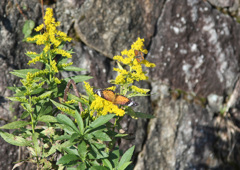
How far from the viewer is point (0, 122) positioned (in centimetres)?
182

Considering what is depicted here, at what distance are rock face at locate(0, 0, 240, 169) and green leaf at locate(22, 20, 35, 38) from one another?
0.24 m

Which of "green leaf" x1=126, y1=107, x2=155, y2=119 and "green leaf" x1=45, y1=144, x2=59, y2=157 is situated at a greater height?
"green leaf" x1=126, y1=107, x2=155, y2=119

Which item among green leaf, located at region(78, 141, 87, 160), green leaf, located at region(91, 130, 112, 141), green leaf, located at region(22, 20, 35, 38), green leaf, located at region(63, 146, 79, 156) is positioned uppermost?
green leaf, located at region(22, 20, 35, 38)

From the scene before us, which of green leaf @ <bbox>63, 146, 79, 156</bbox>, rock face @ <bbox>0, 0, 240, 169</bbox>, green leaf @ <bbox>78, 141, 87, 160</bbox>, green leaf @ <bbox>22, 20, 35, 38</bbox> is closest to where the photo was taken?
green leaf @ <bbox>78, 141, 87, 160</bbox>

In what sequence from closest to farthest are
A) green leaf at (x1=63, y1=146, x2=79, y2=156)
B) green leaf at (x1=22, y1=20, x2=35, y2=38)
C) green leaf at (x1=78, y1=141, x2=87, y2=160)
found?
1. green leaf at (x1=78, y1=141, x2=87, y2=160)
2. green leaf at (x1=63, y1=146, x2=79, y2=156)
3. green leaf at (x1=22, y1=20, x2=35, y2=38)

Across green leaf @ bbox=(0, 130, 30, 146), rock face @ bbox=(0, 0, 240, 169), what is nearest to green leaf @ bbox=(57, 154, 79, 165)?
green leaf @ bbox=(0, 130, 30, 146)

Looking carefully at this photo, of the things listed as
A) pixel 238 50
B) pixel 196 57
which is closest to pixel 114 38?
pixel 196 57

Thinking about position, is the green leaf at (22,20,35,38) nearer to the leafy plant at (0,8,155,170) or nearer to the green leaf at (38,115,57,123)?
the leafy plant at (0,8,155,170)

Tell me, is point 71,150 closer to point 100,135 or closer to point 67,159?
point 67,159

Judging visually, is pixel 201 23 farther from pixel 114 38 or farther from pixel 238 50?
pixel 114 38

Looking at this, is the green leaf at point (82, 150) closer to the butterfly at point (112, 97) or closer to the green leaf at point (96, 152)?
the green leaf at point (96, 152)

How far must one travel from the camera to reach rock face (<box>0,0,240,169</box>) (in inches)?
84.7

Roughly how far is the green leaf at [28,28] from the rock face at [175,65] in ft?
0.80

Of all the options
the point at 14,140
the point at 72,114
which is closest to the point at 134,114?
the point at 72,114
